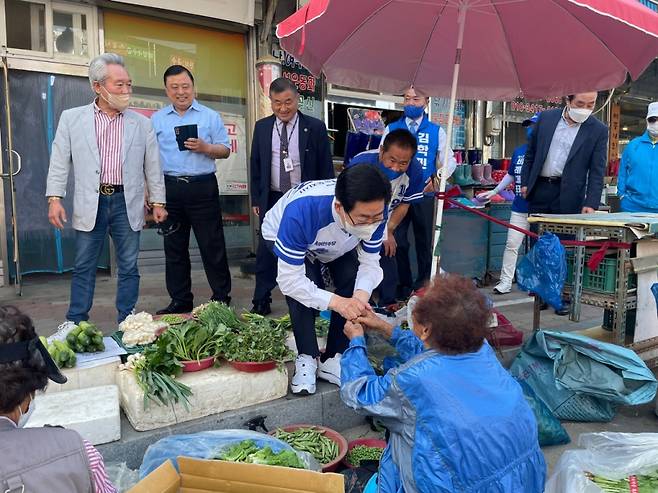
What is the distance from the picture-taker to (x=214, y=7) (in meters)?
6.15

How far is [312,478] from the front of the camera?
191cm

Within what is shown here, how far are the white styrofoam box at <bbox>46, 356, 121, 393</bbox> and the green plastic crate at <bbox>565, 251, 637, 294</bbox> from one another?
3.01m

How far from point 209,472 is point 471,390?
1024 millimetres

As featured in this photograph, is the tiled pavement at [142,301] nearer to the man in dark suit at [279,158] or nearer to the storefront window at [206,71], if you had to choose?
the man in dark suit at [279,158]

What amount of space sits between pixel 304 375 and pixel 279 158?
1998mm

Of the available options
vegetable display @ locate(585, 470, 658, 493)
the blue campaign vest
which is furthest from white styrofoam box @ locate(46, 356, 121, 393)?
the blue campaign vest

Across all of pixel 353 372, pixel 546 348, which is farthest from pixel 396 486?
pixel 546 348

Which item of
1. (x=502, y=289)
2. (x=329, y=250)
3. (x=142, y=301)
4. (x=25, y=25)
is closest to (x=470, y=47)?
(x=329, y=250)

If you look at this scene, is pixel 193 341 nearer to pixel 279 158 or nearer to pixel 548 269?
pixel 279 158

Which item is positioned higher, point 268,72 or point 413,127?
point 268,72

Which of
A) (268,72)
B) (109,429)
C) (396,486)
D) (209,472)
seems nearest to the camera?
(396,486)

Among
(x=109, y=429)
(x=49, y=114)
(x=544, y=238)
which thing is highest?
(x=49, y=114)

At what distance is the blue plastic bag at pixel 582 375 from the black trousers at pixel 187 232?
247 cm

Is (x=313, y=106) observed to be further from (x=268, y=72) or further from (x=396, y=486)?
(x=396, y=486)
